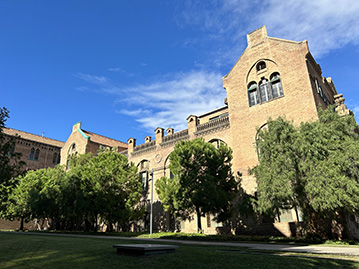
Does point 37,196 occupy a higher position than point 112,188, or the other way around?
point 112,188

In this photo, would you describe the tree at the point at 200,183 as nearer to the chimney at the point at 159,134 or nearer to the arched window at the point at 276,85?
the arched window at the point at 276,85

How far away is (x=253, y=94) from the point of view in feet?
78.1

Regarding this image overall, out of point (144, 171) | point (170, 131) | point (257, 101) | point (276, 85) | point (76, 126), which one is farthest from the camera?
point (76, 126)

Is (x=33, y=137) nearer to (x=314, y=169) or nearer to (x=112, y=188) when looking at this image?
(x=112, y=188)

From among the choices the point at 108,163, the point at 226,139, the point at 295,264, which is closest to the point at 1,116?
the point at 108,163

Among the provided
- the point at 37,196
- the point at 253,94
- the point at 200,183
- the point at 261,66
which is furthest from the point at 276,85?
the point at 37,196

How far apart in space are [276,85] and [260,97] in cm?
170

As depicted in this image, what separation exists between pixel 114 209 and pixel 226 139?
12678 mm

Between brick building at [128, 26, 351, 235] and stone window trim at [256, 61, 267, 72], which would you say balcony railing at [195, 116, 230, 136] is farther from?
stone window trim at [256, 61, 267, 72]

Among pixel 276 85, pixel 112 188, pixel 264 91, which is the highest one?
pixel 276 85

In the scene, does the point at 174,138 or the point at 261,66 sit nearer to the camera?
the point at 261,66

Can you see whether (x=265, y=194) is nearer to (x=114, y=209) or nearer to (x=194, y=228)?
(x=194, y=228)

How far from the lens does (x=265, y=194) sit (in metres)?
15.2

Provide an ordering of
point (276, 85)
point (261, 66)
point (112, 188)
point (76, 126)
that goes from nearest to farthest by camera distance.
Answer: point (276, 85)
point (112, 188)
point (261, 66)
point (76, 126)
